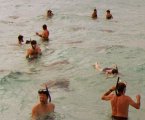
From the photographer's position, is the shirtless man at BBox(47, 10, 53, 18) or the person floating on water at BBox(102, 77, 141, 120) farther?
the shirtless man at BBox(47, 10, 53, 18)

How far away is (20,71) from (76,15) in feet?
44.6

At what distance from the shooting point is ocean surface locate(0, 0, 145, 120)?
11992 mm

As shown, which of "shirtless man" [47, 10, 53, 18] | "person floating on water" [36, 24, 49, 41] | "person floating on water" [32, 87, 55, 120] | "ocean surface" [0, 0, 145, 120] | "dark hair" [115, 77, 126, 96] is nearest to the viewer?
"dark hair" [115, 77, 126, 96]

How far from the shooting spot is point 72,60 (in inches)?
666

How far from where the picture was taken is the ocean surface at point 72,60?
12.0 meters

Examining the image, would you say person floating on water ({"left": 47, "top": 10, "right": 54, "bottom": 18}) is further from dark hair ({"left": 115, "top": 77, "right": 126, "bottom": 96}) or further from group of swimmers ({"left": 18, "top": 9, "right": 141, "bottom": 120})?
dark hair ({"left": 115, "top": 77, "right": 126, "bottom": 96})

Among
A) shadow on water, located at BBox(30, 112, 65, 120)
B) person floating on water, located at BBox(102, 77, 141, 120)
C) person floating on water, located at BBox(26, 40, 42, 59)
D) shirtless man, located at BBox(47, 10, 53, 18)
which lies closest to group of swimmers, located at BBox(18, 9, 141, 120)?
person floating on water, located at BBox(102, 77, 141, 120)

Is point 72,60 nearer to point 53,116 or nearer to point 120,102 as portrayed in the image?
point 53,116

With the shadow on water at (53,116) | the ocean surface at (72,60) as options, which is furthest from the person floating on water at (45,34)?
the shadow on water at (53,116)

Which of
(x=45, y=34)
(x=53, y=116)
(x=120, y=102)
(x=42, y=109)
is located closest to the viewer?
(x=120, y=102)

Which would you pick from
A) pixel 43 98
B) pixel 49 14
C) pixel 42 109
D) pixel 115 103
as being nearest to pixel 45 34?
pixel 49 14

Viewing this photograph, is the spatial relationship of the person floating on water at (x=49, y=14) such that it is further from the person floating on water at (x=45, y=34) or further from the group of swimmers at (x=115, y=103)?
the group of swimmers at (x=115, y=103)

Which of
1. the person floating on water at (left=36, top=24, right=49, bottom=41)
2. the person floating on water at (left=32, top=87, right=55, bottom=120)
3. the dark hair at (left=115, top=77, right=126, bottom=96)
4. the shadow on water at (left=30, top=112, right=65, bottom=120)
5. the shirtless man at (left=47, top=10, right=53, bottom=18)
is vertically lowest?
the shadow on water at (left=30, top=112, right=65, bottom=120)

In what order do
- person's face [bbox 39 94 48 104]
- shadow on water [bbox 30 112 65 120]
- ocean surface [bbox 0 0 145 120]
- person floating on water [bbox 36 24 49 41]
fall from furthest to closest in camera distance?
person floating on water [bbox 36 24 49 41]
ocean surface [bbox 0 0 145 120]
shadow on water [bbox 30 112 65 120]
person's face [bbox 39 94 48 104]
